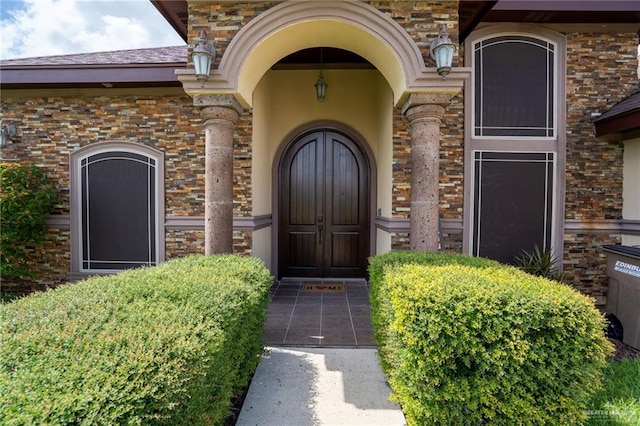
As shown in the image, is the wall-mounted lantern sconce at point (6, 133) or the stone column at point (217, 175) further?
the wall-mounted lantern sconce at point (6, 133)

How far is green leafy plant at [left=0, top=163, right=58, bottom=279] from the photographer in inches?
203

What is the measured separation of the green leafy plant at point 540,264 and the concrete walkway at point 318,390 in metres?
3.23

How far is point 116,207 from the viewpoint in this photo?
5.89m

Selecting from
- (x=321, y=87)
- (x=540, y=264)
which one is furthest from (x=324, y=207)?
(x=540, y=264)

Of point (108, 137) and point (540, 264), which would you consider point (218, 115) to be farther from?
point (540, 264)

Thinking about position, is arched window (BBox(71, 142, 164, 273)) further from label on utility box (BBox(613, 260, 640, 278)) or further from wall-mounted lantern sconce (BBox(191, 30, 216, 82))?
label on utility box (BBox(613, 260, 640, 278))

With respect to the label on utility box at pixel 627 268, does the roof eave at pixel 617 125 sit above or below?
above

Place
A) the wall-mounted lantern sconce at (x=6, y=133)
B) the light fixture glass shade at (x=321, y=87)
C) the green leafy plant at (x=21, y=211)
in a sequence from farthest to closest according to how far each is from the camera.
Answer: the light fixture glass shade at (x=321, y=87)
the wall-mounted lantern sconce at (x=6, y=133)
the green leafy plant at (x=21, y=211)

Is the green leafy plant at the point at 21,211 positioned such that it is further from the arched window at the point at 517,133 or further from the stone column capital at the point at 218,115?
the arched window at the point at 517,133

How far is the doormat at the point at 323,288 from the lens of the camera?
5.86 m

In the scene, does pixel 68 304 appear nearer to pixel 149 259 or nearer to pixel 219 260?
pixel 219 260

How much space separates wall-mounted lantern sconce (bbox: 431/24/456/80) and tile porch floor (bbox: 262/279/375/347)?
10.4 ft

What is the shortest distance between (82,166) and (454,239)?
6595mm

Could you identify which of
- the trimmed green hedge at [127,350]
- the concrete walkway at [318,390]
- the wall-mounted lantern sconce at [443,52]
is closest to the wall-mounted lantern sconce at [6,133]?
the trimmed green hedge at [127,350]
